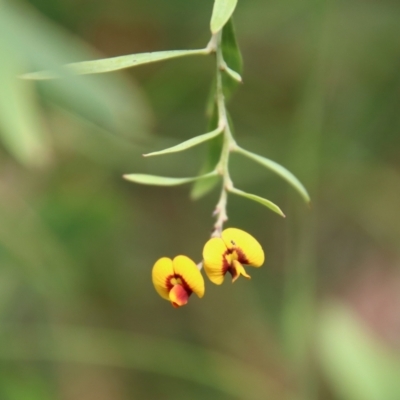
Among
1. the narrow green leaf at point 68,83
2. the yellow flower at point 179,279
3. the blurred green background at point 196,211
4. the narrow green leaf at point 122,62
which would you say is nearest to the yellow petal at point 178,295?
the yellow flower at point 179,279

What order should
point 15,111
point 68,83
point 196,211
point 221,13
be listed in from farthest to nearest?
point 196,211 < point 68,83 < point 15,111 < point 221,13

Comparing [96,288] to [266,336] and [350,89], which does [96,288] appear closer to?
[266,336]

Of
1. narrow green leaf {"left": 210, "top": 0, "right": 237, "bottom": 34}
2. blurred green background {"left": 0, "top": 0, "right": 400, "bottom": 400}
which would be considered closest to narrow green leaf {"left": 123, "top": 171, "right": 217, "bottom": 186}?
narrow green leaf {"left": 210, "top": 0, "right": 237, "bottom": 34}

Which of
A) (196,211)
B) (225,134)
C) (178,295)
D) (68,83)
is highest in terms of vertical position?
(196,211)

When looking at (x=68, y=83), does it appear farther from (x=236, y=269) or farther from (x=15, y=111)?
(x=236, y=269)

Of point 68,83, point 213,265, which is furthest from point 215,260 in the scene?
point 68,83

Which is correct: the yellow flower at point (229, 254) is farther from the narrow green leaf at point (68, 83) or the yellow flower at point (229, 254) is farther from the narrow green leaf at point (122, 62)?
the narrow green leaf at point (68, 83)

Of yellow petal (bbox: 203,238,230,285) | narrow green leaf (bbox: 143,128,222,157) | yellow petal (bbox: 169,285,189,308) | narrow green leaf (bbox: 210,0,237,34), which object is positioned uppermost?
narrow green leaf (bbox: 210,0,237,34)

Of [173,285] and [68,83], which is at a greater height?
[68,83]

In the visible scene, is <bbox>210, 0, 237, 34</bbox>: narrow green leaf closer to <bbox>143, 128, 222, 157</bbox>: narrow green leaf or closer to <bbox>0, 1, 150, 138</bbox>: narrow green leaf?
<bbox>143, 128, 222, 157</bbox>: narrow green leaf
